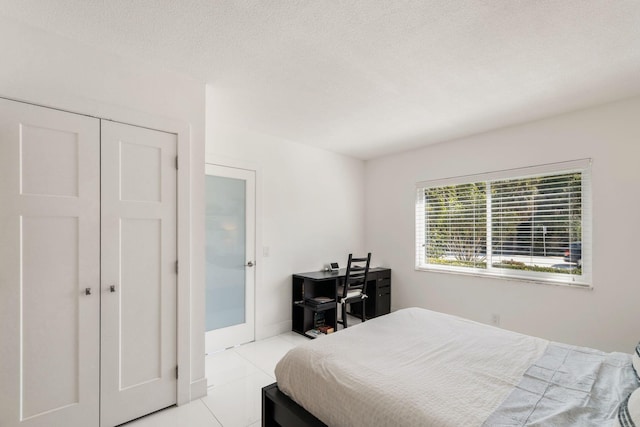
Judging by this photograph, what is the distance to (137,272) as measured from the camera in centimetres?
209

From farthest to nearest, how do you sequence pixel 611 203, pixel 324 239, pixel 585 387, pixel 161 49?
pixel 324 239, pixel 611 203, pixel 161 49, pixel 585 387

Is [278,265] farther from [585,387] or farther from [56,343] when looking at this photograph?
[585,387]

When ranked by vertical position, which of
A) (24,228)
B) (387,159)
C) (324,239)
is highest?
(387,159)

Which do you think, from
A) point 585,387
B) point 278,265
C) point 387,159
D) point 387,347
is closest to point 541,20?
point 585,387

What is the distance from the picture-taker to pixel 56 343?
1.79m

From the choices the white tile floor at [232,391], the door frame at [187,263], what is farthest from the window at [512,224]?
the door frame at [187,263]

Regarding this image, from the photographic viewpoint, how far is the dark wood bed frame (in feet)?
5.07

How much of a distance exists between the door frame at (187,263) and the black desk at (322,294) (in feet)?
4.98

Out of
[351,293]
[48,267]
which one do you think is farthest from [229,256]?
[48,267]

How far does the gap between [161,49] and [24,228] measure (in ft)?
4.39

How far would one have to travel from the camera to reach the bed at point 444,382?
123 centimetres

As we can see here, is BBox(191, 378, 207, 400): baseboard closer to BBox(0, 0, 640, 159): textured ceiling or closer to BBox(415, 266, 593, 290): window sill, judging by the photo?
BBox(0, 0, 640, 159): textured ceiling

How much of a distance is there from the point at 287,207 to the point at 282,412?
8.40 ft

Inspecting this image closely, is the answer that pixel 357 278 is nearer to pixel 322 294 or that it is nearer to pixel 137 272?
pixel 322 294
